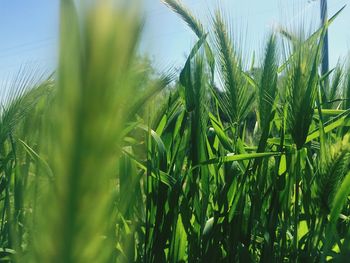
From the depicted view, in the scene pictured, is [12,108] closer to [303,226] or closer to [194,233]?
[194,233]

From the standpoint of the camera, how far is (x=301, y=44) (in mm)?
968

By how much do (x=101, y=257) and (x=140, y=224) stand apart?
669 millimetres

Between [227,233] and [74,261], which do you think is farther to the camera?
[227,233]

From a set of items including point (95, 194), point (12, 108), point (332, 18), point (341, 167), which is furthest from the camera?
point (332, 18)

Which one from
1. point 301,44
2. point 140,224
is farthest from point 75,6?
point 301,44

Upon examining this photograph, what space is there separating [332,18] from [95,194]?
3.92 feet

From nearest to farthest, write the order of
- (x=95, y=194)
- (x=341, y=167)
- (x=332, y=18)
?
(x=95, y=194)
(x=341, y=167)
(x=332, y=18)

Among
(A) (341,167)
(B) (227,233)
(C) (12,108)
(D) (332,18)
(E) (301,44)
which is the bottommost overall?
(B) (227,233)

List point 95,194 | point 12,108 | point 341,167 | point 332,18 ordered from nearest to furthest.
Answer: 1. point 95,194
2. point 341,167
3. point 12,108
4. point 332,18

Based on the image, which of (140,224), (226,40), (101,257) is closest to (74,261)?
(101,257)

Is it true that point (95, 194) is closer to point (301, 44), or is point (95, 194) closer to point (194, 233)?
point (194, 233)

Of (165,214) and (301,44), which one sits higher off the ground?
(301,44)

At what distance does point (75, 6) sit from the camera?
0.71 feet

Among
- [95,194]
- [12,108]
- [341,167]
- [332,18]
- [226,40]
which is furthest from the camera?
[332,18]
